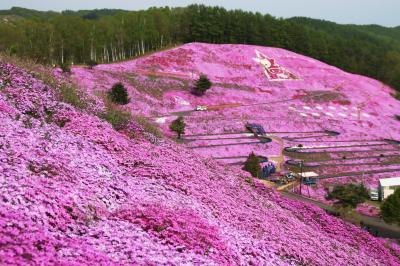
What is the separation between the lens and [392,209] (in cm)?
4459

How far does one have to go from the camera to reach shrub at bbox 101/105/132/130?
813 inches

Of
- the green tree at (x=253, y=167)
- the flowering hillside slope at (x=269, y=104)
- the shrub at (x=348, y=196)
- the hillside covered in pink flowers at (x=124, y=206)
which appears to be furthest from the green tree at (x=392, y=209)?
the hillside covered in pink flowers at (x=124, y=206)

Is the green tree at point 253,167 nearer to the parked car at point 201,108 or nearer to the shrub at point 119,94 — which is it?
the shrub at point 119,94

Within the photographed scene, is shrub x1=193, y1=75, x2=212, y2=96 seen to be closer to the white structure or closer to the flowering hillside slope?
the flowering hillside slope

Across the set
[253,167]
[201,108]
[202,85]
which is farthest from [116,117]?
[202,85]

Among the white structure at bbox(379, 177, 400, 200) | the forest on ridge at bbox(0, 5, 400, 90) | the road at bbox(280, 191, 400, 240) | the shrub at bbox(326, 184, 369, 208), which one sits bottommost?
the road at bbox(280, 191, 400, 240)

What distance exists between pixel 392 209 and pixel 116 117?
3538cm

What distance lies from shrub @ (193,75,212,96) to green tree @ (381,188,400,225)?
47.7 metres

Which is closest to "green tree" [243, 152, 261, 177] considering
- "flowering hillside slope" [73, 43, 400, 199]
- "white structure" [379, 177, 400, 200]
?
"flowering hillside slope" [73, 43, 400, 199]

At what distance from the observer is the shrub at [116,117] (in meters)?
20.6

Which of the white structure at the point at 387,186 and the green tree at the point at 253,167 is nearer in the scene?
the green tree at the point at 253,167

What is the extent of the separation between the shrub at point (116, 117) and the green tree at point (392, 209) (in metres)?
34.2

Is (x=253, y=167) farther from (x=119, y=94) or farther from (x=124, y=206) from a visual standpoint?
(x=124, y=206)

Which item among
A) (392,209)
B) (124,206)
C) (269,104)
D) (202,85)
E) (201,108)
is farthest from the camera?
(269,104)
